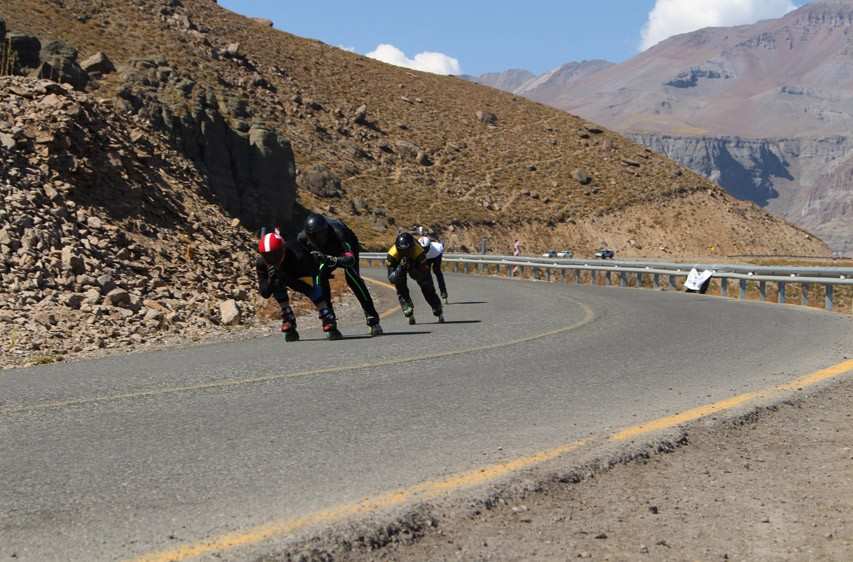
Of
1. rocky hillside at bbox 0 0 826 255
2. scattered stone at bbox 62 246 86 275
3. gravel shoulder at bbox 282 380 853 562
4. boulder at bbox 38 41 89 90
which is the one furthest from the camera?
rocky hillside at bbox 0 0 826 255

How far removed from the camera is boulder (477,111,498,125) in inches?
3875

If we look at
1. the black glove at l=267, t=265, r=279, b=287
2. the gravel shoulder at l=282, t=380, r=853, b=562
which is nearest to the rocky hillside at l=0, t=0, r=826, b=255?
the black glove at l=267, t=265, r=279, b=287

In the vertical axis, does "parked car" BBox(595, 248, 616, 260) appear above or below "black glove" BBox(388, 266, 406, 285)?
below

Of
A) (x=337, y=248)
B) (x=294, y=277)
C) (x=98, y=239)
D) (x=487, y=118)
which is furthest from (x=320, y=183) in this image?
(x=294, y=277)

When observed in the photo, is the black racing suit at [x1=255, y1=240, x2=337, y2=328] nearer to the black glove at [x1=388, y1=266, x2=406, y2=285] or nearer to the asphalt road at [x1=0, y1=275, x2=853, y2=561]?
the asphalt road at [x1=0, y1=275, x2=853, y2=561]

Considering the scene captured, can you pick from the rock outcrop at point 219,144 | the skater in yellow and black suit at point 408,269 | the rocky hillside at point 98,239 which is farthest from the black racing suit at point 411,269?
the rock outcrop at point 219,144

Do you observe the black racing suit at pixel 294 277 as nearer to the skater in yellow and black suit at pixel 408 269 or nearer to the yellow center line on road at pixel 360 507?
the skater in yellow and black suit at pixel 408 269

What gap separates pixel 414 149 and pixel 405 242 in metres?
72.2

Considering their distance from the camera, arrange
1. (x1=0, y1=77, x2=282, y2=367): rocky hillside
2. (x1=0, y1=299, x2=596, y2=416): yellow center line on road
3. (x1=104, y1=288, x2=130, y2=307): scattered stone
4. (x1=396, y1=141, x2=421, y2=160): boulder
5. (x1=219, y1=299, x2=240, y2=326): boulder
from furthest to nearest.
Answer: (x1=396, y1=141, x2=421, y2=160): boulder
(x1=219, y1=299, x2=240, y2=326): boulder
(x1=104, y1=288, x2=130, y2=307): scattered stone
(x1=0, y1=77, x2=282, y2=367): rocky hillside
(x1=0, y1=299, x2=596, y2=416): yellow center line on road

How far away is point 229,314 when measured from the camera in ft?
51.8

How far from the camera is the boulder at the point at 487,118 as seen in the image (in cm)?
9843

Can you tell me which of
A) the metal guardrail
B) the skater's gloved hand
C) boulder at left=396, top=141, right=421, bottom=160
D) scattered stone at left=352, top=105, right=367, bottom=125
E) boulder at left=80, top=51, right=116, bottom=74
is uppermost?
scattered stone at left=352, top=105, right=367, bottom=125

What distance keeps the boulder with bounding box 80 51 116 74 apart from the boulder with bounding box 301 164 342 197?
26833mm

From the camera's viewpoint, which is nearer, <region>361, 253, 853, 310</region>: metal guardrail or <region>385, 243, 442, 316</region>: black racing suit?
<region>385, 243, 442, 316</region>: black racing suit
